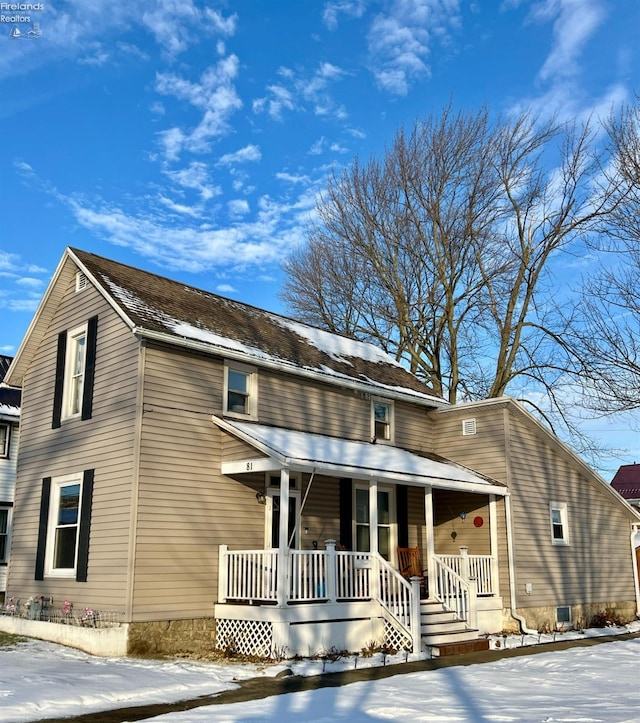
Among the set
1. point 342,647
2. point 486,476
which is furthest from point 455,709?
point 486,476

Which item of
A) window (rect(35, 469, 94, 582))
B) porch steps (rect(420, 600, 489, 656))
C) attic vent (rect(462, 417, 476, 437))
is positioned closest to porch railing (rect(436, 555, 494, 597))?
porch steps (rect(420, 600, 489, 656))

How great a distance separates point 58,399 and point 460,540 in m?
9.02

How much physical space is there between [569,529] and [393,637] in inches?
268

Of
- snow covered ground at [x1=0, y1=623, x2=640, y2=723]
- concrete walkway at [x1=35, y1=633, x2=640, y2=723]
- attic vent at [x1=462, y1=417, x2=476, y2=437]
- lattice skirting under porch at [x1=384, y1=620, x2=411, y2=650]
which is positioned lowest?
concrete walkway at [x1=35, y1=633, x2=640, y2=723]

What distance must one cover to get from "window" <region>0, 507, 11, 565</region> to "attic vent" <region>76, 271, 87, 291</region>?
966cm

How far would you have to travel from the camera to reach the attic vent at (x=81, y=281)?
563 inches

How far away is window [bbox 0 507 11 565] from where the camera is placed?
20.8 metres

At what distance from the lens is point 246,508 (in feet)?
43.7

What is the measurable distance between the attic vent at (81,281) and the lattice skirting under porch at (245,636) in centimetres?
673

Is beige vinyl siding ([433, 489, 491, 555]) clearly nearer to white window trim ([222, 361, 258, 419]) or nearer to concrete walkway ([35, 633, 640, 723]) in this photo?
concrete walkway ([35, 633, 640, 723])

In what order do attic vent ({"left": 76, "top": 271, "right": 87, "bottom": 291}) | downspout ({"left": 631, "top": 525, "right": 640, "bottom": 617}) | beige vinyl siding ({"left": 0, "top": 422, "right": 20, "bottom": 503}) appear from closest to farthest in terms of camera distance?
attic vent ({"left": 76, "top": 271, "right": 87, "bottom": 291}) < downspout ({"left": 631, "top": 525, "right": 640, "bottom": 617}) < beige vinyl siding ({"left": 0, "top": 422, "right": 20, "bottom": 503})

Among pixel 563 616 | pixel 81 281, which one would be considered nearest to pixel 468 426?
pixel 563 616

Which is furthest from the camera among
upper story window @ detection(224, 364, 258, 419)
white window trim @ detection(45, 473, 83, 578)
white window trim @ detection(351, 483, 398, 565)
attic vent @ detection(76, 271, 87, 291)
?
white window trim @ detection(351, 483, 398, 565)

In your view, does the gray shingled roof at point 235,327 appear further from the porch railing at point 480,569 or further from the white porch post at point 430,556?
the porch railing at point 480,569
